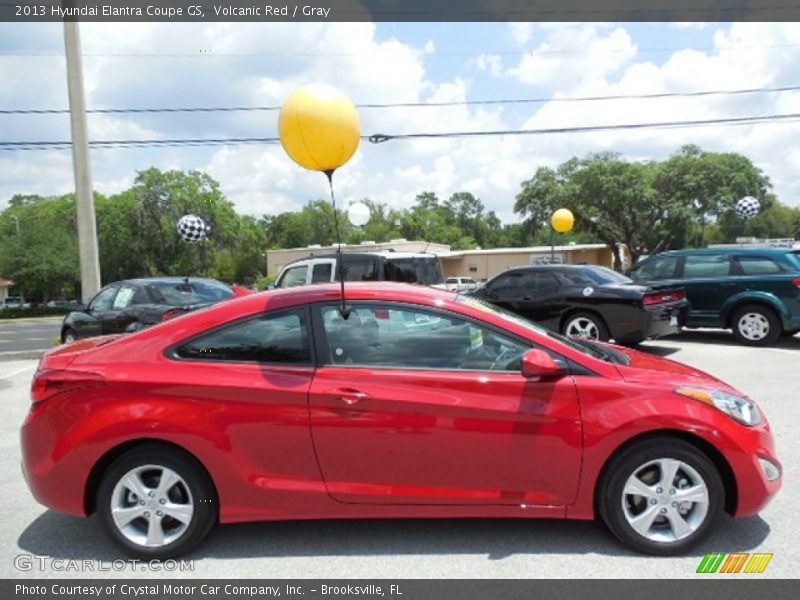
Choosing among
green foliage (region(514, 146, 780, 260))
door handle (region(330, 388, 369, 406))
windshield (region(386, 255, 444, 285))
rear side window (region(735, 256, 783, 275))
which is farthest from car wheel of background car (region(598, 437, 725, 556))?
green foliage (region(514, 146, 780, 260))

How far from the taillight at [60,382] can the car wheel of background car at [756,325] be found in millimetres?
9745

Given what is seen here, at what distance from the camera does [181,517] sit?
3406 mm

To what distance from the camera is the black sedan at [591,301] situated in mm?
9062

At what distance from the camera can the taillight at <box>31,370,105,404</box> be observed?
3471 mm

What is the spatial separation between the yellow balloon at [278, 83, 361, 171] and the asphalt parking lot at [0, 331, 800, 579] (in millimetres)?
2975

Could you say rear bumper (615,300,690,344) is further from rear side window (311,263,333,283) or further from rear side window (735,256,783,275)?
rear side window (311,263,333,283)

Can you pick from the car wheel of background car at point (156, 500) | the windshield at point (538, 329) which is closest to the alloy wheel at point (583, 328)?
the windshield at point (538, 329)

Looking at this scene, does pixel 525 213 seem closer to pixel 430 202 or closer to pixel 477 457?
pixel 477 457

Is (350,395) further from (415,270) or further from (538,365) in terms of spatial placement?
(415,270)

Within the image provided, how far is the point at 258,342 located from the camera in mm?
3586

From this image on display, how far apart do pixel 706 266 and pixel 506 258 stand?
4138 centimetres

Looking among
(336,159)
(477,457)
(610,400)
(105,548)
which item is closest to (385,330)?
(477,457)

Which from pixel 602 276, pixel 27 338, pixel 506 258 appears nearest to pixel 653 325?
pixel 602 276
